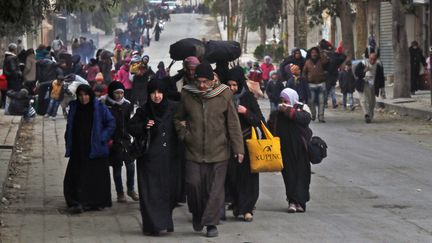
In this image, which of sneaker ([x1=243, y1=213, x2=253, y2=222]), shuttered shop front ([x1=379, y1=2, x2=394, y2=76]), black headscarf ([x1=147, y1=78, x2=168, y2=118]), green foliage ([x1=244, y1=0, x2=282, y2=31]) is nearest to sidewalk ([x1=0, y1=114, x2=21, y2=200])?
black headscarf ([x1=147, y1=78, x2=168, y2=118])

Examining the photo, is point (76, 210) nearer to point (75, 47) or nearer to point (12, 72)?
point (12, 72)

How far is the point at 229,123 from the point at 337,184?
463cm

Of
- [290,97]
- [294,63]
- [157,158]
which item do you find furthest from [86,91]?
[294,63]

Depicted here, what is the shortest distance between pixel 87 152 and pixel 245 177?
203 cm

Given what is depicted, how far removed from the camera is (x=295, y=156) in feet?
42.9

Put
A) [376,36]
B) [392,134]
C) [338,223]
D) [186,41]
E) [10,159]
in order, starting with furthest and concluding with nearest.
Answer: [376,36]
[392,134]
[10,159]
[186,41]
[338,223]

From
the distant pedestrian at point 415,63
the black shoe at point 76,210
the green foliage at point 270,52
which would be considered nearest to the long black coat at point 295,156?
the black shoe at point 76,210

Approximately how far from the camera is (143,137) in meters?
11.8

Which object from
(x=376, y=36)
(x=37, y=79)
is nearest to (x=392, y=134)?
(x=37, y=79)

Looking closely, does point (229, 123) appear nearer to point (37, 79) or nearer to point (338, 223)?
point (338, 223)

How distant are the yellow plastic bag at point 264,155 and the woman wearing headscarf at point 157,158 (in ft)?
2.54

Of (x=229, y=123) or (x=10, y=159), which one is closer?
(x=229, y=123)

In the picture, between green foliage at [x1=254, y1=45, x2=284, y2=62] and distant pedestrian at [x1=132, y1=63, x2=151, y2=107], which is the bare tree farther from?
green foliage at [x1=254, y1=45, x2=284, y2=62]

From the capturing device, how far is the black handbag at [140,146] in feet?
38.6
